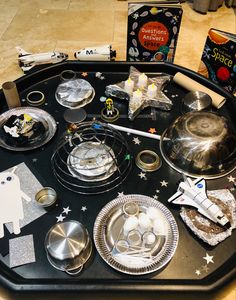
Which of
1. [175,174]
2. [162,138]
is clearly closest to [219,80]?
[162,138]

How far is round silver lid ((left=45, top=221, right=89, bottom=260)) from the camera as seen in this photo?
84cm

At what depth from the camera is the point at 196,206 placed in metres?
0.97

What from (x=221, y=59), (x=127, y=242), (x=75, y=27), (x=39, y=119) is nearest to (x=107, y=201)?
(x=127, y=242)

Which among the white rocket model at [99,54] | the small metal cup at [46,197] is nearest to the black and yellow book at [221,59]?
the white rocket model at [99,54]

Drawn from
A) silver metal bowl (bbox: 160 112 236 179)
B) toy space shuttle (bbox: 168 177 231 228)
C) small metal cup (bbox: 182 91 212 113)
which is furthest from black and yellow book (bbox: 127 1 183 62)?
toy space shuttle (bbox: 168 177 231 228)

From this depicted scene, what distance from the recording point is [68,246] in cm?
84

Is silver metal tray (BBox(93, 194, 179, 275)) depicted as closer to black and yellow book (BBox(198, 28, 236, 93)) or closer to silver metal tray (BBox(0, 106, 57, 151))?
silver metal tray (BBox(0, 106, 57, 151))

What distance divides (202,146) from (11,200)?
0.63 m

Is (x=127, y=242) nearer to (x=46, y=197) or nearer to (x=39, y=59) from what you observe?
(x=46, y=197)

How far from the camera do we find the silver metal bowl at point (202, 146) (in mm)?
1029

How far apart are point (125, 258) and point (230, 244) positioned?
311 mm

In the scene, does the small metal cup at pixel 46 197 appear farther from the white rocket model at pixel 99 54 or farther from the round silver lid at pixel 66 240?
the white rocket model at pixel 99 54

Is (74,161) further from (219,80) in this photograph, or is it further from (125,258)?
(219,80)

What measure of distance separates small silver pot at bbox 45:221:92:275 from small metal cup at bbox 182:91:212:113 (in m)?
0.63
